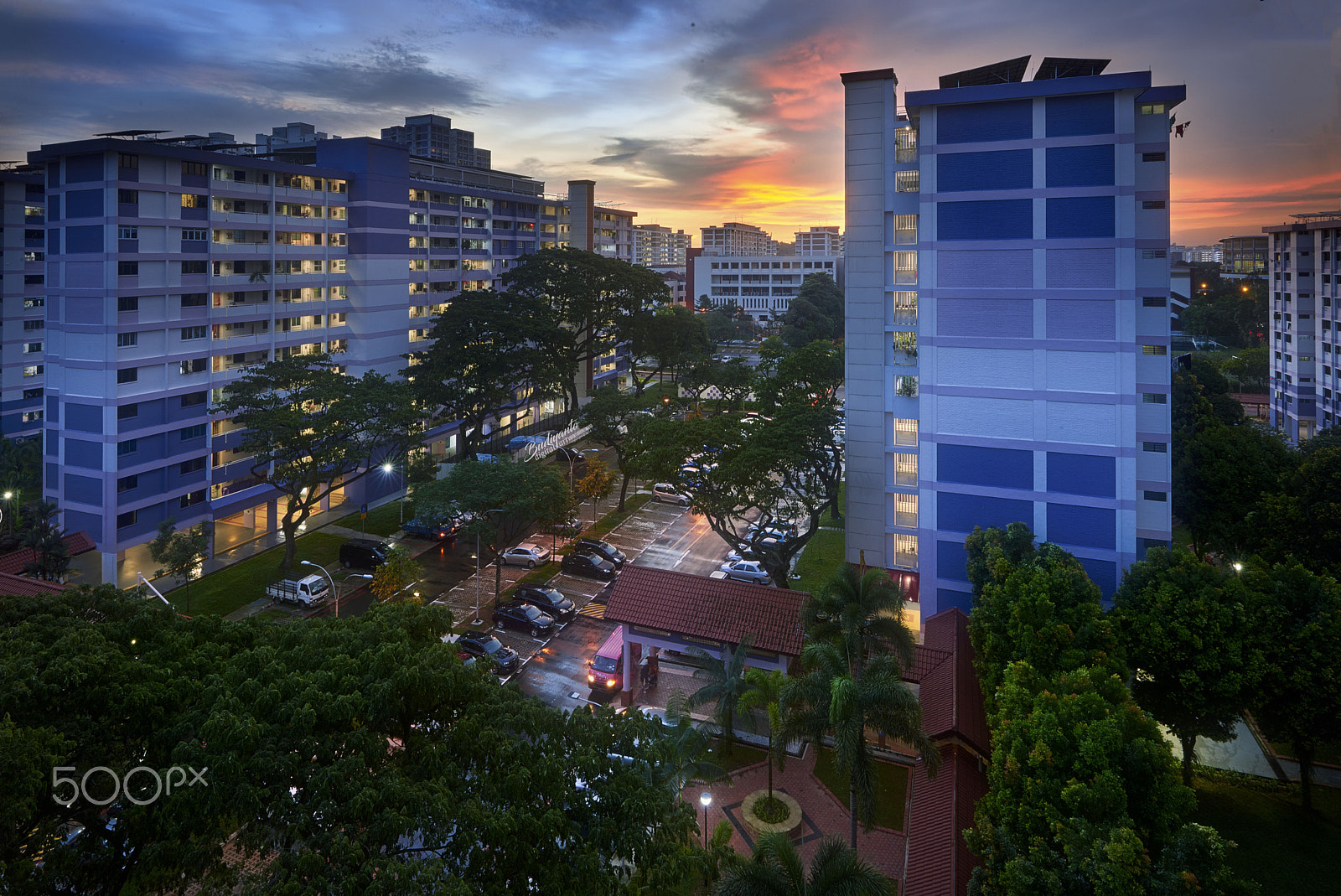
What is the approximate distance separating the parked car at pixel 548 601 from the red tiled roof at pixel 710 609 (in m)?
8.17

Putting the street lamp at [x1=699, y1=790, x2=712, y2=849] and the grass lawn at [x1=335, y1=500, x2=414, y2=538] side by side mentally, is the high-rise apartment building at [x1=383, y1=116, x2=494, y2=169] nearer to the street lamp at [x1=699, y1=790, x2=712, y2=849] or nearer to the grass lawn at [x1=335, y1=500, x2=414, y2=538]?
the grass lawn at [x1=335, y1=500, x2=414, y2=538]

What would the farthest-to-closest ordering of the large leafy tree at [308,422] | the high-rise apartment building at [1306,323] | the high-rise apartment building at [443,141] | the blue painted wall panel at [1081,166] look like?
the high-rise apartment building at [443,141], the high-rise apartment building at [1306,323], the large leafy tree at [308,422], the blue painted wall panel at [1081,166]

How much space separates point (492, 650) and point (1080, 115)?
32.5m

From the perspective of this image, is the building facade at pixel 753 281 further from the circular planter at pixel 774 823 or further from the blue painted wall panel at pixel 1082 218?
the circular planter at pixel 774 823

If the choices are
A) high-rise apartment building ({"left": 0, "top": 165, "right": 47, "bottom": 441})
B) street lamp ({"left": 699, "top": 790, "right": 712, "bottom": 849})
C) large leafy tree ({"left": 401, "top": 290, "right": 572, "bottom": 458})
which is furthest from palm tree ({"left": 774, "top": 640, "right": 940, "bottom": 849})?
high-rise apartment building ({"left": 0, "top": 165, "right": 47, "bottom": 441})

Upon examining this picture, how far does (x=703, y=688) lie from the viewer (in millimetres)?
25672

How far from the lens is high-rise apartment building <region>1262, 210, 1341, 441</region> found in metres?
63.5

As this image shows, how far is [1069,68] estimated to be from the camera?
3250 cm

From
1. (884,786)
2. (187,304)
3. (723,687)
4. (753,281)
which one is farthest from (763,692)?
(753,281)

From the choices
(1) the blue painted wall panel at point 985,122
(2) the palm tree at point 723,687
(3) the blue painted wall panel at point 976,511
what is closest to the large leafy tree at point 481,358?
(1) the blue painted wall panel at point 985,122

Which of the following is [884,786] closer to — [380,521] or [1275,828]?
[1275,828]

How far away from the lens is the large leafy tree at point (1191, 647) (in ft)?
75.0

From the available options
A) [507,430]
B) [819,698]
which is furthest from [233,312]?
[819,698]

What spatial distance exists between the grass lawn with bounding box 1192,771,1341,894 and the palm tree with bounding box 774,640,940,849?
9826 millimetres
